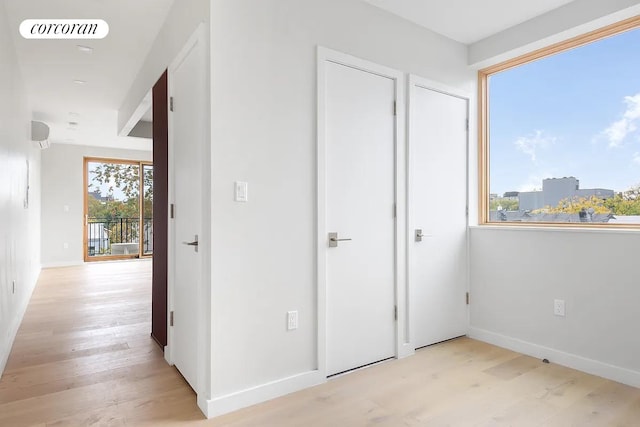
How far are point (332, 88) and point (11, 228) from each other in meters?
3.10

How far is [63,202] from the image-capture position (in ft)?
25.7

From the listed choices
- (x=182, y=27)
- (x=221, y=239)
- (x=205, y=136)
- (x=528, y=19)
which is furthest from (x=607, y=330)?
(x=182, y=27)

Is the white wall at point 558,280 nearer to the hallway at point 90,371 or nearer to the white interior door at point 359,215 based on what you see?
the white interior door at point 359,215

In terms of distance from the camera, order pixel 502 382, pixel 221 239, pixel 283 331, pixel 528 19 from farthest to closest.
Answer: pixel 528 19, pixel 502 382, pixel 283 331, pixel 221 239

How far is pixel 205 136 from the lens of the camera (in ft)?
6.83

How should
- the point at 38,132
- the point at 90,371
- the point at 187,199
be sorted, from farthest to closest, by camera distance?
the point at 38,132, the point at 90,371, the point at 187,199

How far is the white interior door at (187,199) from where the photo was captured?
224 centimetres

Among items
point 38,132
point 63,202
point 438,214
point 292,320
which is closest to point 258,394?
point 292,320

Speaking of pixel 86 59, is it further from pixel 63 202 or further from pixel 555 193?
pixel 63 202

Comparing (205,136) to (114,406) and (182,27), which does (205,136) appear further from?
(114,406)

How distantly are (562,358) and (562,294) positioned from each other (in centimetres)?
46

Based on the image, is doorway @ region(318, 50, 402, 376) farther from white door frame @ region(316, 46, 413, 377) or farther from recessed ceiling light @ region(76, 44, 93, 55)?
recessed ceiling light @ region(76, 44, 93, 55)

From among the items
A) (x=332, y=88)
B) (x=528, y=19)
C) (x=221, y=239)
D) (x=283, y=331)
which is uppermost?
(x=528, y=19)

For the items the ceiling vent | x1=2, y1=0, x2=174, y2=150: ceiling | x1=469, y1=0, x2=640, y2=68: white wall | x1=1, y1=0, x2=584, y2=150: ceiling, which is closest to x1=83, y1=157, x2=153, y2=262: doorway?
x1=2, y1=0, x2=174, y2=150: ceiling
